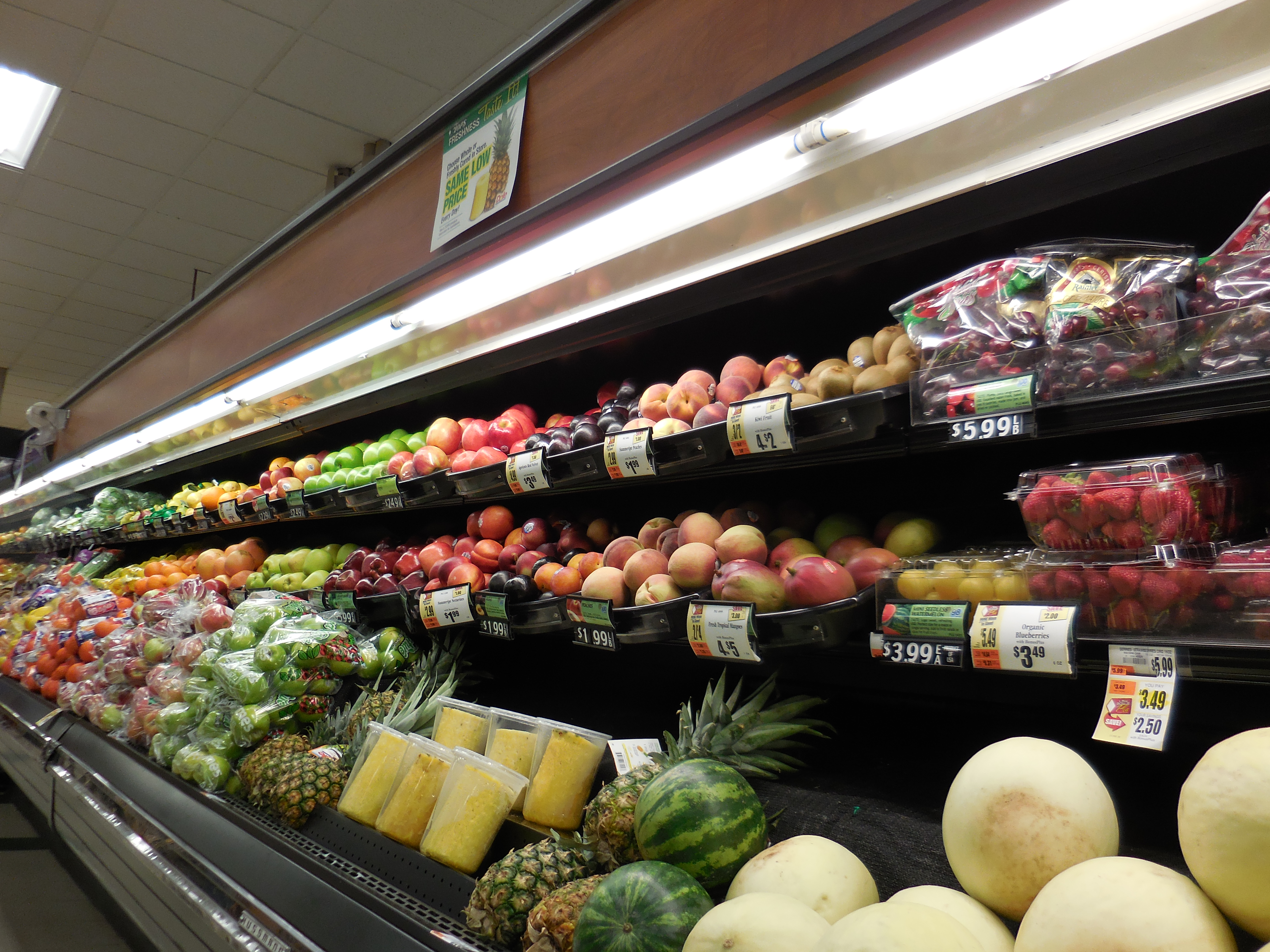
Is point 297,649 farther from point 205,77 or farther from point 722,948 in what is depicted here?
point 205,77

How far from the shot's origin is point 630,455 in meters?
1.58

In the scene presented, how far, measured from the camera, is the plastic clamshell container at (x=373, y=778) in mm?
1764

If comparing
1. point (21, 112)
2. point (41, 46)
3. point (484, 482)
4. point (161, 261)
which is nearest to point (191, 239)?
point (161, 261)

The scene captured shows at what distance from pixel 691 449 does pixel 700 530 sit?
0.86ft

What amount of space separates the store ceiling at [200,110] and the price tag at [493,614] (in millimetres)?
1998

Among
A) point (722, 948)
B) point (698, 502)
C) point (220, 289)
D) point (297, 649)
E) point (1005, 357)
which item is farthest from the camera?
point (220, 289)

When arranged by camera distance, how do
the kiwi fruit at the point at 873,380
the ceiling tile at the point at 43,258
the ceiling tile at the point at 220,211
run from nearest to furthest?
1. the kiwi fruit at the point at 873,380
2. the ceiling tile at the point at 220,211
3. the ceiling tile at the point at 43,258

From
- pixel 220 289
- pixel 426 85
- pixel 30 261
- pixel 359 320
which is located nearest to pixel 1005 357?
pixel 359 320

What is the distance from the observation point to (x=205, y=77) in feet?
14.0

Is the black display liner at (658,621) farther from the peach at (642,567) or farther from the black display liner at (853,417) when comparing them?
the black display liner at (853,417)

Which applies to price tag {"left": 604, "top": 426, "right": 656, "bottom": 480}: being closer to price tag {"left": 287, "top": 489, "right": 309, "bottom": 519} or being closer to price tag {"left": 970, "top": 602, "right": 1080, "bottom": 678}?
price tag {"left": 970, "top": 602, "right": 1080, "bottom": 678}

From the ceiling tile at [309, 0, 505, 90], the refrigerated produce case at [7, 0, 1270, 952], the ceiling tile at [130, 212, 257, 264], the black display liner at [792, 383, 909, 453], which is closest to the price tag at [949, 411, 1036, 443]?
the refrigerated produce case at [7, 0, 1270, 952]

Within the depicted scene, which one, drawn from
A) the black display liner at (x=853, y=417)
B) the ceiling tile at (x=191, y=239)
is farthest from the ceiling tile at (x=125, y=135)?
the black display liner at (x=853, y=417)

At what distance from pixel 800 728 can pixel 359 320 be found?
5.48ft
